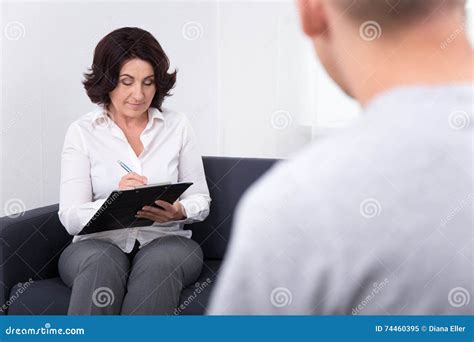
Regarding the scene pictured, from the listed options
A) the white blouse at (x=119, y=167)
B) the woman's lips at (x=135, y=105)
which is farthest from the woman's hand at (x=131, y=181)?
the woman's lips at (x=135, y=105)

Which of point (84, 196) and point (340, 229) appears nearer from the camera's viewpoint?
point (340, 229)

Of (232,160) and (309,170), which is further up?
(309,170)

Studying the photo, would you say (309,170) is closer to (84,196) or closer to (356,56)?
(356,56)

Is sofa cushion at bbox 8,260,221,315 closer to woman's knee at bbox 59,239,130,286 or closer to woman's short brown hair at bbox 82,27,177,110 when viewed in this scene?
woman's knee at bbox 59,239,130,286

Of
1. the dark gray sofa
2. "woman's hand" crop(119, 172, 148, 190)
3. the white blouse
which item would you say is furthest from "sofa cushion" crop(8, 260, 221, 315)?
"woman's hand" crop(119, 172, 148, 190)

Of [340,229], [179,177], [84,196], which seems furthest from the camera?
[179,177]

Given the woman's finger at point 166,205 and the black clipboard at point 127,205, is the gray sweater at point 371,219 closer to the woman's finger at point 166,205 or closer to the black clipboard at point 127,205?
the black clipboard at point 127,205

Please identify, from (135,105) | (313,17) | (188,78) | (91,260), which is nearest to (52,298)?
(91,260)

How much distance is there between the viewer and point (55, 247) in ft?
5.75

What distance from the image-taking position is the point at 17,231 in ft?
5.42

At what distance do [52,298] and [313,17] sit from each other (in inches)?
50.1

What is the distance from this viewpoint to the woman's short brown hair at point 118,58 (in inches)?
66.6

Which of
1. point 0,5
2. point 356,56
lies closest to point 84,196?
point 0,5

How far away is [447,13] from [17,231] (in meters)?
1.39
